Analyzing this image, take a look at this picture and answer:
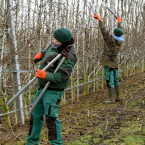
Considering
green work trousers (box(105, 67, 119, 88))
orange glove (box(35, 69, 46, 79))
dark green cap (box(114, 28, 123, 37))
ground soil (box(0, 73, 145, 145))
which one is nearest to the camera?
orange glove (box(35, 69, 46, 79))

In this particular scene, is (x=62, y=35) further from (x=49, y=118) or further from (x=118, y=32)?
(x=118, y=32)

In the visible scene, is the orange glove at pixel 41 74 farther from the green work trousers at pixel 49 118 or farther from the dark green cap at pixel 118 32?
the dark green cap at pixel 118 32

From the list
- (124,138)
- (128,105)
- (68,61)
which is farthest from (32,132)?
(128,105)

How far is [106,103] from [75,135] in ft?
8.16

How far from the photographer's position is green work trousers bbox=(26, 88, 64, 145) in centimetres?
275

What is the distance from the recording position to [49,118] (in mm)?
2773

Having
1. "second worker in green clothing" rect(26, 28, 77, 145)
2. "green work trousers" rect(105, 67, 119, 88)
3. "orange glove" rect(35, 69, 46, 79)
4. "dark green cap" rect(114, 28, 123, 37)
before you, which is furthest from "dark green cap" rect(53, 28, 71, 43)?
"green work trousers" rect(105, 67, 119, 88)

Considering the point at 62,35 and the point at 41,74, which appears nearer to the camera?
the point at 41,74

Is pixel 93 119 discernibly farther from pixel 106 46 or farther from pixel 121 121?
pixel 106 46

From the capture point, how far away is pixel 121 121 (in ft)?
14.4

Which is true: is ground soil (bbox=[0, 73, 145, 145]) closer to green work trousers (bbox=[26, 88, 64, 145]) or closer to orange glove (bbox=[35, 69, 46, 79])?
green work trousers (bbox=[26, 88, 64, 145])

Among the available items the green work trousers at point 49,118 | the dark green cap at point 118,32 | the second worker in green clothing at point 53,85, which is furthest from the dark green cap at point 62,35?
the dark green cap at point 118,32

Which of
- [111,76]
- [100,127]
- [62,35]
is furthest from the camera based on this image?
[111,76]

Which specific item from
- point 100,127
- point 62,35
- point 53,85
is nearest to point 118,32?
point 100,127
